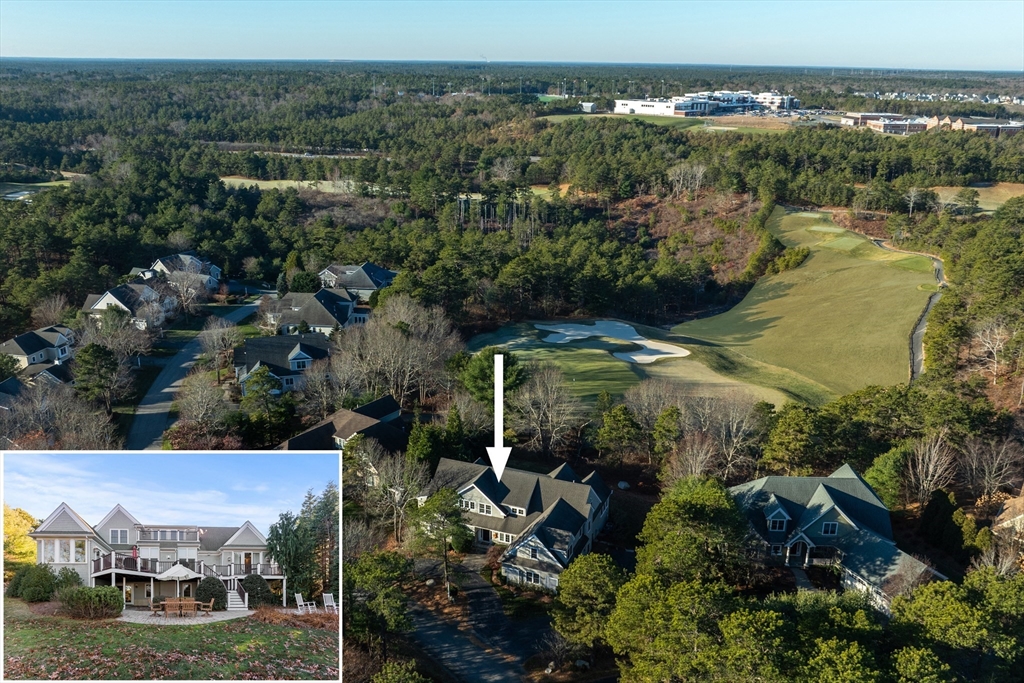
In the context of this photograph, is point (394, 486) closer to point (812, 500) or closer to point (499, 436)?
point (499, 436)

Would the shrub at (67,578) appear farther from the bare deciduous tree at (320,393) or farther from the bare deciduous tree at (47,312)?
the bare deciduous tree at (47,312)

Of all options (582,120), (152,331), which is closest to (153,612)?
(152,331)

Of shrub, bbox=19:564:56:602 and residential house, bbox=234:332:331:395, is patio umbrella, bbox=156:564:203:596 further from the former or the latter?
residential house, bbox=234:332:331:395

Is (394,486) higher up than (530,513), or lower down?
higher up

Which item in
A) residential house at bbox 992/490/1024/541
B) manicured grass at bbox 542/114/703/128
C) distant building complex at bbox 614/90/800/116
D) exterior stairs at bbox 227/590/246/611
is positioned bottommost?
residential house at bbox 992/490/1024/541

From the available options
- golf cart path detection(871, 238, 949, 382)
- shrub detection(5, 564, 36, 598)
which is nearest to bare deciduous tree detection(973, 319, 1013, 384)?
golf cart path detection(871, 238, 949, 382)

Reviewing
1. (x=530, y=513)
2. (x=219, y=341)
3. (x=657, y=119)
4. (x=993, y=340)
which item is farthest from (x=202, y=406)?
(x=657, y=119)

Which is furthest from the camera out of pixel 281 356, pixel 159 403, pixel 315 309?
pixel 315 309
